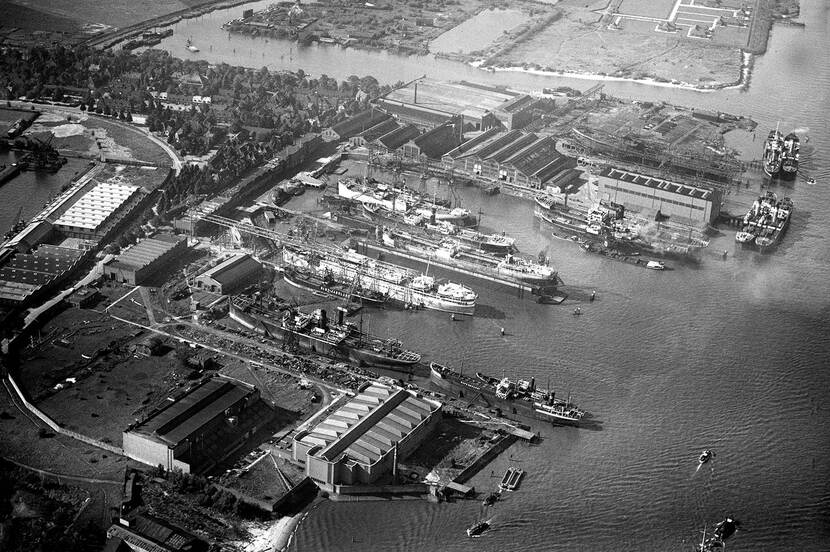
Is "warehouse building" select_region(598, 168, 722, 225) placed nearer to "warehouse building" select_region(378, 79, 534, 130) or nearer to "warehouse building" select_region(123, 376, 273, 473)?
"warehouse building" select_region(378, 79, 534, 130)

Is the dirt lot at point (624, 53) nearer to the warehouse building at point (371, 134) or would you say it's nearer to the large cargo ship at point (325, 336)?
the warehouse building at point (371, 134)

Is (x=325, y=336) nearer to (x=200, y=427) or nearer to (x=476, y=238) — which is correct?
(x=200, y=427)

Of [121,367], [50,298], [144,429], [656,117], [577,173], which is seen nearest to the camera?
[144,429]

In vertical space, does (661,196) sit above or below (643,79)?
below

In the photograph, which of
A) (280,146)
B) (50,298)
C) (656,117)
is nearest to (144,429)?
(50,298)

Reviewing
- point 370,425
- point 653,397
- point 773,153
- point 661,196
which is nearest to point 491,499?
point 370,425

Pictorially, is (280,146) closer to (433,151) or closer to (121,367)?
(433,151)
